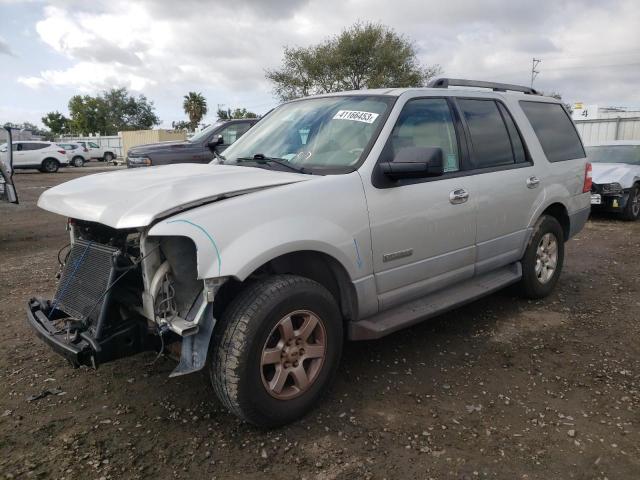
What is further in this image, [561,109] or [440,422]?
[561,109]

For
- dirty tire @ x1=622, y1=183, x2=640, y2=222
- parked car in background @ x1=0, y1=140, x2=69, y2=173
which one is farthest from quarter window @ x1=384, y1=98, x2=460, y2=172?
parked car in background @ x1=0, y1=140, x2=69, y2=173

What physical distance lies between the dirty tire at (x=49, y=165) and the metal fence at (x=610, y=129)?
23.4 metres

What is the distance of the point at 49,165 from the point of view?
24.9 meters

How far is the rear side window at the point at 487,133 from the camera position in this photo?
408cm

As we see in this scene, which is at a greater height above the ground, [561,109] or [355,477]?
[561,109]

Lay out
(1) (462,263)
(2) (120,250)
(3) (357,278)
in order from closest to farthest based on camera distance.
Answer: (2) (120,250) < (3) (357,278) < (1) (462,263)

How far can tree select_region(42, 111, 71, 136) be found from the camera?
250ft

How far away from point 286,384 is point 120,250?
3.87 feet

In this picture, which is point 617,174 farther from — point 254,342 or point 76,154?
point 76,154

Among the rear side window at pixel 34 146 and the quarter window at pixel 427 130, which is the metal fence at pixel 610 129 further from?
the rear side window at pixel 34 146

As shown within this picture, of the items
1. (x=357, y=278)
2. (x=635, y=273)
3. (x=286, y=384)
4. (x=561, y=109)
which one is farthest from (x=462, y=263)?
(x=635, y=273)

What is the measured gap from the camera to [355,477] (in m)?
2.52

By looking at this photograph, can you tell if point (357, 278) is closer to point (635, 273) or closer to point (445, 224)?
point (445, 224)

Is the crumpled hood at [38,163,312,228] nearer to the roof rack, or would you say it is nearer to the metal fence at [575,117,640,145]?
the roof rack
